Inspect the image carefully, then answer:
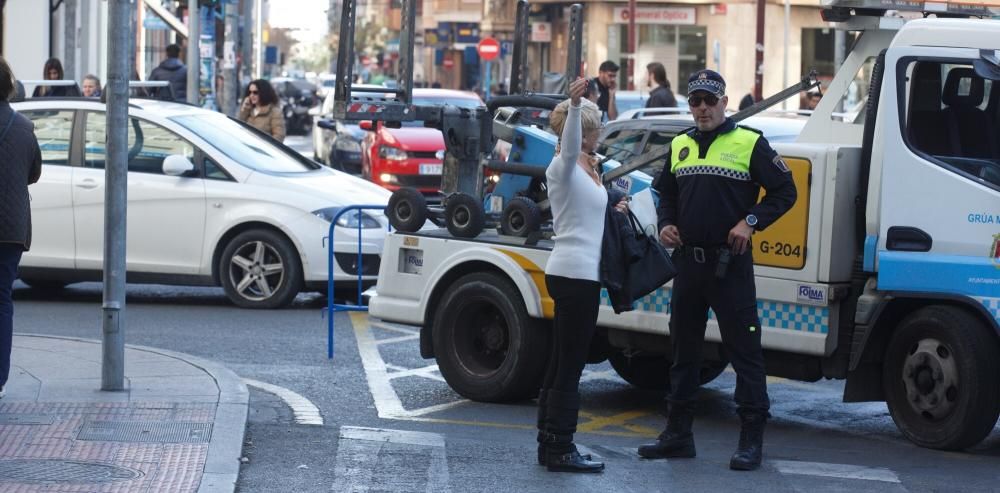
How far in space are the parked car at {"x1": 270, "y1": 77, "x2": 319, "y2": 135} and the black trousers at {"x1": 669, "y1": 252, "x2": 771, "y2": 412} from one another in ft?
150

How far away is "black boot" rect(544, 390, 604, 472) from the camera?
25.2 feet

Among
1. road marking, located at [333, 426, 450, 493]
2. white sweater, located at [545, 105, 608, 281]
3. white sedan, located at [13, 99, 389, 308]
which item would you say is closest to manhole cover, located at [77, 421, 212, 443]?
road marking, located at [333, 426, 450, 493]

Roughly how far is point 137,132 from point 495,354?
5402 millimetres

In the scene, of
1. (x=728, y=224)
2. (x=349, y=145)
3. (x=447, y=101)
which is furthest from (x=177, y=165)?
(x=349, y=145)

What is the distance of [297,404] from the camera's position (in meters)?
9.59

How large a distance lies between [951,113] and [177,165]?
7.08m

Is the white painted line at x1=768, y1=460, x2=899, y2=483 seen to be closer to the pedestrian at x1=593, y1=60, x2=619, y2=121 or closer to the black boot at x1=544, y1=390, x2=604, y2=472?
the black boot at x1=544, y1=390, x2=604, y2=472

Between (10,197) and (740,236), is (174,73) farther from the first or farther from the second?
(740,236)

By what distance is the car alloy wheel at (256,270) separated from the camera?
45.2 feet

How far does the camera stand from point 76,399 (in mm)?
8891

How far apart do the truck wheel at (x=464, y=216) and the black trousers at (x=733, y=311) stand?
2.01 m

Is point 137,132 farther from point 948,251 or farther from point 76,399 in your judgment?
point 948,251

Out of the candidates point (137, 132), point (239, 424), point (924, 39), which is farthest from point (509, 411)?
point (137, 132)

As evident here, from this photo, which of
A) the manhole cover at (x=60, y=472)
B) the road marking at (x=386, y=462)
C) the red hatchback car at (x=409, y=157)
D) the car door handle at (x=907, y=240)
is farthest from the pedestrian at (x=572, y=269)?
the red hatchback car at (x=409, y=157)
